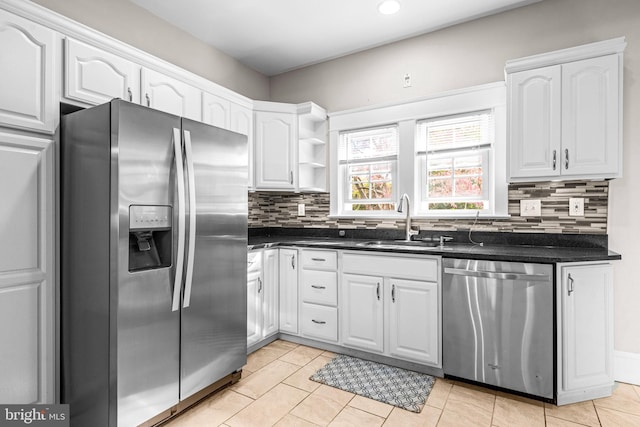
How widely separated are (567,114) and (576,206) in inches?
27.5

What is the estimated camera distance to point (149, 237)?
191cm

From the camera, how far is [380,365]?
2656mm

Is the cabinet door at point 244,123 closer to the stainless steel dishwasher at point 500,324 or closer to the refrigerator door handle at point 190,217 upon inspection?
the refrigerator door handle at point 190,217

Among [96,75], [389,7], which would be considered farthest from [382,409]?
[389,7]

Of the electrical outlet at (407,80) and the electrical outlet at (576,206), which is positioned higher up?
the electrical outlet at (407,80)

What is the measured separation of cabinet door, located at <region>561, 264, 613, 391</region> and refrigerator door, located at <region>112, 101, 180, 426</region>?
2373 mm

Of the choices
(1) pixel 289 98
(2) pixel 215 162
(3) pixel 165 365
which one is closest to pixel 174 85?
(2) pixel 215 162

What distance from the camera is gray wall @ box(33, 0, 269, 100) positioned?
2.38 metres

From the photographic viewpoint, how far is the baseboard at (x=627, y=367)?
2355 mm

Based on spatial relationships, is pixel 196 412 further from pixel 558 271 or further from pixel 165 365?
pixel 558 271

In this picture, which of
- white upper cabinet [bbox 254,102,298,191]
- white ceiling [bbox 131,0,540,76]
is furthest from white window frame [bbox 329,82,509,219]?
white ceiling [bbox 131,0,540,76]

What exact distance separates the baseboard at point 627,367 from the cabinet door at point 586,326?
41cm

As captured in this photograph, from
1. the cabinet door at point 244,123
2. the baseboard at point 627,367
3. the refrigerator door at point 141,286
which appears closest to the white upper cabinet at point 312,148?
the cabinet door at point 244,123

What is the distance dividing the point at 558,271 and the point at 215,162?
2.27m
